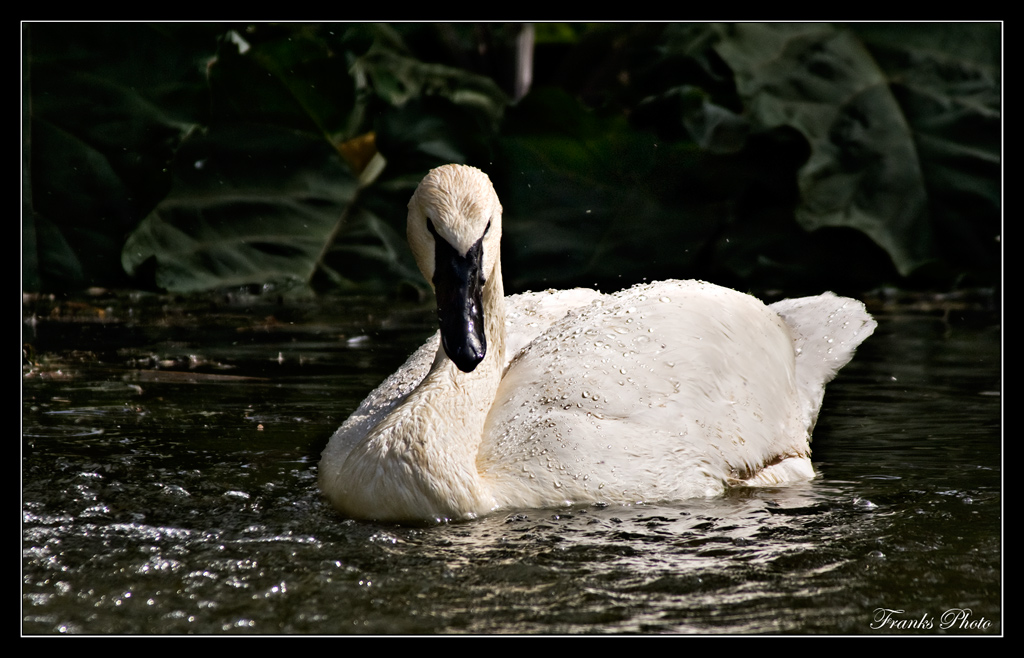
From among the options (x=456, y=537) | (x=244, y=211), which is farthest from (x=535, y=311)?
(x=244, y=211)

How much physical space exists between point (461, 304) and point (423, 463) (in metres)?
0.52

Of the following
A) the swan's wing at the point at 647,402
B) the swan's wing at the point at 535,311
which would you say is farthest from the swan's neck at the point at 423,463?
the swan's wing at the point at 535,311

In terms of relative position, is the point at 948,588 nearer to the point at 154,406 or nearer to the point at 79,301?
the point at 154,406

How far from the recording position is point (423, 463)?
145 inches

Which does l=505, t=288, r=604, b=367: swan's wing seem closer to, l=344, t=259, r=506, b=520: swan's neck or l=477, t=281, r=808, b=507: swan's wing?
l=477, t=281, r=808, b=507: swan's wing

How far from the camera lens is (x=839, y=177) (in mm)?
7711

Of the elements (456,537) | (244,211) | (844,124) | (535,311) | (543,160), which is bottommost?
(456,537)

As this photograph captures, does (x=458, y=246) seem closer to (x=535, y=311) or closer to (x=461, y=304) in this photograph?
(x=461, y=304)

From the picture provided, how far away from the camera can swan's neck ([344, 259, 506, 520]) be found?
3648 mm

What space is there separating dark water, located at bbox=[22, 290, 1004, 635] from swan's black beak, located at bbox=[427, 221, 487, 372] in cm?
54

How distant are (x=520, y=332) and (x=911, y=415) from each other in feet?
5.73

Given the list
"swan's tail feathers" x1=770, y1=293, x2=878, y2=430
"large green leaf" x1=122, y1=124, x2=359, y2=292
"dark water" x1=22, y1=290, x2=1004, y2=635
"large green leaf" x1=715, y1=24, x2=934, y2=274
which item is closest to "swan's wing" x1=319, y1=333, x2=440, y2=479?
"dark water" x1=22, y1=290, x2=1004, y2=635

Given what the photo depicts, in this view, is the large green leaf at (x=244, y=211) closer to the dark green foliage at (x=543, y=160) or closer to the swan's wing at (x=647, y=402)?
the dark green foliage at (x=543, y=160)

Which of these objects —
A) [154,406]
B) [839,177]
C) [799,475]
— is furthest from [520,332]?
[839,177]
